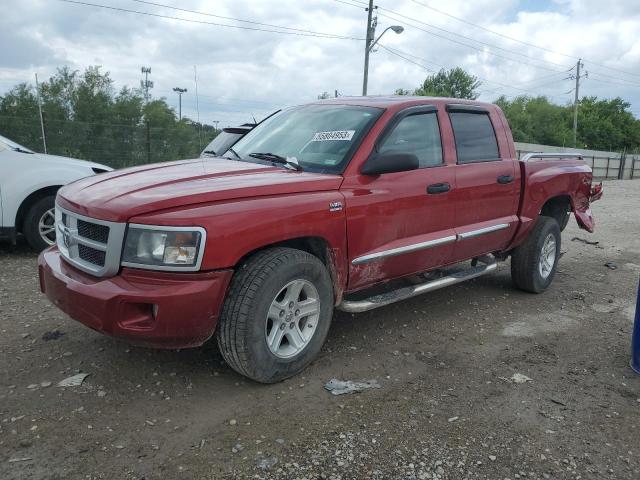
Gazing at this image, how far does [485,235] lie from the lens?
15.6 feet

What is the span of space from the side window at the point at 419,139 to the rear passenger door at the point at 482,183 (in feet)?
0.78

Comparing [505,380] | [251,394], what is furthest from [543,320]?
[251,394]

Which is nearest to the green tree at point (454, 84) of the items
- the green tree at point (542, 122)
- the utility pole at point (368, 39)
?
the green tree at point (542, 122)

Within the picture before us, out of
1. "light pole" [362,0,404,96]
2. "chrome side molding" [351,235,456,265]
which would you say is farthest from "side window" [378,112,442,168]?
"light pole" [362,0,404,96]

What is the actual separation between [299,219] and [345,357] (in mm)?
1167

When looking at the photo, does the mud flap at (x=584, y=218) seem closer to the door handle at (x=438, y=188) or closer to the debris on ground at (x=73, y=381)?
the door handle at (x=438, y=188)

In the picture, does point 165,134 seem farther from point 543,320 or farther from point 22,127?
point 543,320

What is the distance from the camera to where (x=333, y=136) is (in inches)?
154

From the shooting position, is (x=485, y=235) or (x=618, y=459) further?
(x=485, y=235)

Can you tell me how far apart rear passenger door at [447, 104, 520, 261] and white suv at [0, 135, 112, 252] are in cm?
449

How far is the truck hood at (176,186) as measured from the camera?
291 cm

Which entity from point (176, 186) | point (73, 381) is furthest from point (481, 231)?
point (73, 381)

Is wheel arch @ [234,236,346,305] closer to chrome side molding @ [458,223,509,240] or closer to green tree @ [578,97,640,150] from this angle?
chrome side molding @ [458,223,509,240]

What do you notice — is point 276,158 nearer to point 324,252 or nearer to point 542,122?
point 324,252
